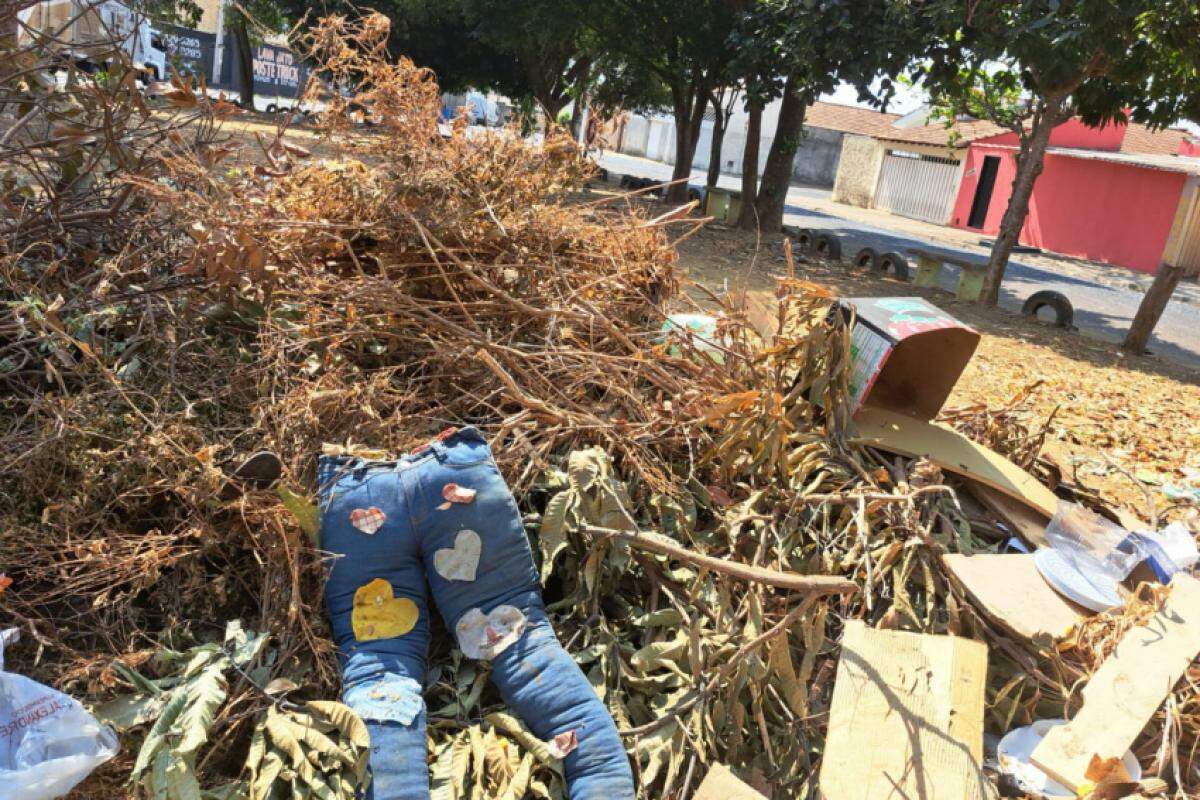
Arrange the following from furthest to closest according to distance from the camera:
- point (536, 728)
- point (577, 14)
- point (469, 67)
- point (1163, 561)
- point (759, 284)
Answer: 1. point (469, 67)
2. point (577, 14)
3. point (759, 284)
4. point (1163, 561)
5. point (536, 728)

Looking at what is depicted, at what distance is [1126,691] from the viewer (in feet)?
8.57

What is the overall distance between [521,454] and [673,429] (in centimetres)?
62

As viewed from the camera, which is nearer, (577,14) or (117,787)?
(117,787)

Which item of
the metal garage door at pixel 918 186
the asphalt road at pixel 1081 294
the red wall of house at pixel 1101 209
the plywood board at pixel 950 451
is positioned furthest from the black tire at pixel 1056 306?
the metal garage door at pixel 918 186

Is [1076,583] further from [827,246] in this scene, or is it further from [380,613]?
[827,246]

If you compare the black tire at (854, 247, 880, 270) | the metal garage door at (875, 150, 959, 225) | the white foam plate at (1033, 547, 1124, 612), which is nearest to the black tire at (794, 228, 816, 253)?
the black tire at (854, 247, 880, 270)

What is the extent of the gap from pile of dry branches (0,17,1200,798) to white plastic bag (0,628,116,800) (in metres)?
0.12

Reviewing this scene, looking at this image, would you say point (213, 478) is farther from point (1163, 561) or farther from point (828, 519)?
point (1163, 561)

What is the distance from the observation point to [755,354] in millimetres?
3402

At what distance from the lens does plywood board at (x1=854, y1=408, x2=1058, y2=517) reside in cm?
340

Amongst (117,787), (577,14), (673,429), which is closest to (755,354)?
(673,429)

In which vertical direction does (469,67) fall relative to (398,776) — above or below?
above

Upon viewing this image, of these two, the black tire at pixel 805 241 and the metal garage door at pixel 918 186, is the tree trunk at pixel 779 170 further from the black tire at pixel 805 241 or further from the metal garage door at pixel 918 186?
the metal garage door at pixel 918 186

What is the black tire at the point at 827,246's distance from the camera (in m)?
13.0
